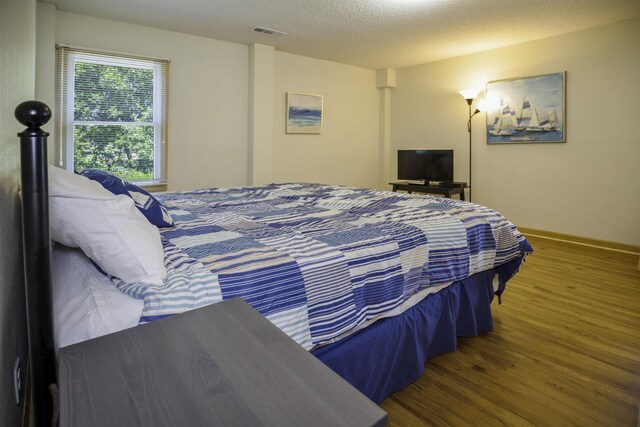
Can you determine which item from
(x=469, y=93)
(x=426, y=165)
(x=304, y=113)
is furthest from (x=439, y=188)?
(x=304, y=113)

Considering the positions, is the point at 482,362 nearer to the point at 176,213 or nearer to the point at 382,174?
the point at 176,213

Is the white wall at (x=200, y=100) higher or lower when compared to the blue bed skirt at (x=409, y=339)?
higher

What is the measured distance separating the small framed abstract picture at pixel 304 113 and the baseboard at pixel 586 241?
3128mm

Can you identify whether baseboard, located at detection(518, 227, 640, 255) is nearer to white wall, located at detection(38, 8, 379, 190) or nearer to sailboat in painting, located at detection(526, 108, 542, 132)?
sailboat in painting, located at detection(526, 108, 542, 132)

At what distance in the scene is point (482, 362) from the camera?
1.97m

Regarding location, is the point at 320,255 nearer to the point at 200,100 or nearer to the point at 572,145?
the point at 200,100

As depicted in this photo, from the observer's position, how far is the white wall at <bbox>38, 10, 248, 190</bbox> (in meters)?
4.11

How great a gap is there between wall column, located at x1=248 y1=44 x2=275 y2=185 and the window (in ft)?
3.42

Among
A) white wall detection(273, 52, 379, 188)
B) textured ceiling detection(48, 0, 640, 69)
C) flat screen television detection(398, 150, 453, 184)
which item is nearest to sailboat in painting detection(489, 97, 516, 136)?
flat screen television detection(398, 150, 453, 184)

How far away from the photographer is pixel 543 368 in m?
1.91

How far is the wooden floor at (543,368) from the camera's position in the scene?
1577mm

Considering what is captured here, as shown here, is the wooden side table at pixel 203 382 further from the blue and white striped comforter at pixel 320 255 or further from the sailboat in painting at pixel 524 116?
the sailboat in painting at pixel 524 116

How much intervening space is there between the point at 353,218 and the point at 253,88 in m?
3.30

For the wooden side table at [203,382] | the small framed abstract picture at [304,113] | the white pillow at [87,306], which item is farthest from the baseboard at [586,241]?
the white pillow at [87,306]
